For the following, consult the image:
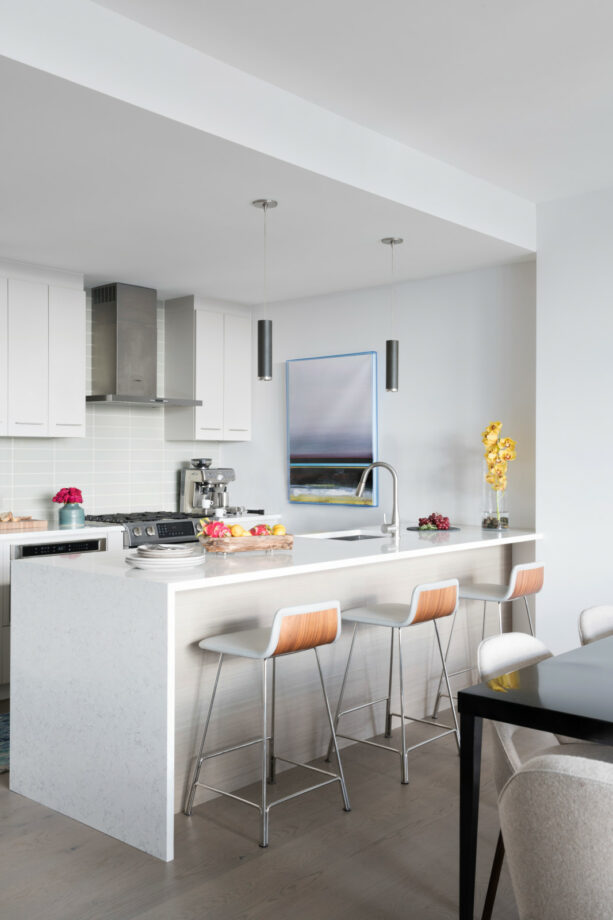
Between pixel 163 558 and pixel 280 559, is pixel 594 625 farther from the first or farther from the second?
pixel 163 558

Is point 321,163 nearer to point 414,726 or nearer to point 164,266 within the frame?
point 164,266

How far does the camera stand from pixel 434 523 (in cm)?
478

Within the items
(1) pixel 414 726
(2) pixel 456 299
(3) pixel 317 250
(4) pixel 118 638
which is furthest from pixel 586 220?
(4) pixel 118 638

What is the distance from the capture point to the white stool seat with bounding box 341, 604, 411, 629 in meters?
3.35

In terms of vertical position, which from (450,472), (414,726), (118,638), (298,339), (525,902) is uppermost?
(298,339)

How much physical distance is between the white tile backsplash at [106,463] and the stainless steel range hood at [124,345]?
0.43ft

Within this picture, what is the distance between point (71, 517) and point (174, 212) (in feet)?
6.72

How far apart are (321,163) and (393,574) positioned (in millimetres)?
1942

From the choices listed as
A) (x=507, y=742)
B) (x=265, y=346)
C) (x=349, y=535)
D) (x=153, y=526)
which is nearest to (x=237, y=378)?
(x=153, y=526)

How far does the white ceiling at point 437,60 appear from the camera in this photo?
2684 mm

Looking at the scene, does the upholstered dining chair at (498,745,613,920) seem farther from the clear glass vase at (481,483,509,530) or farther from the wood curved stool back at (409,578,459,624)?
the clear glass vase at (481,483,509,530)

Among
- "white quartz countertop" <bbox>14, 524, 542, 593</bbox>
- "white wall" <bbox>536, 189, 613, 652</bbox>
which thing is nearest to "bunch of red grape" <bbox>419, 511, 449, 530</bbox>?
"white quartz countertop" <bbox>14, 524, 542, 593</bbox>

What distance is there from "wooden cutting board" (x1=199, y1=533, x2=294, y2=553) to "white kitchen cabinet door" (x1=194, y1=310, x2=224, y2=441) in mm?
2624

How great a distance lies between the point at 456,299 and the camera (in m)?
5.20
